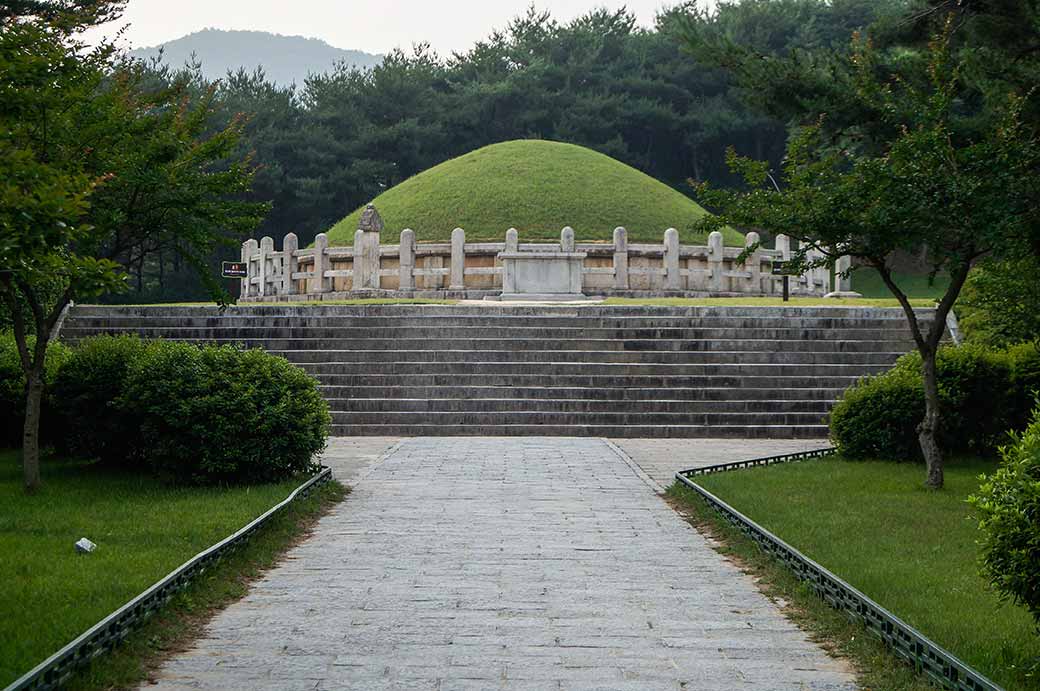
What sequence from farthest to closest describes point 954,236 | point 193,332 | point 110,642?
point 193,332
point 954,236
point 110,642

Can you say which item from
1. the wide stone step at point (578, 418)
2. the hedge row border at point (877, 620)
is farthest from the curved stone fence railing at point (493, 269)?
the hedge row border at point (877, 620)

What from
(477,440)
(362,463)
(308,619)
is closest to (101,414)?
(362,463)

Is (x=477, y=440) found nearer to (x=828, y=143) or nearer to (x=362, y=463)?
(x=362, y=463)

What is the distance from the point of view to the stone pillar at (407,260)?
30.6 m

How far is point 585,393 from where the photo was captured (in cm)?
1680

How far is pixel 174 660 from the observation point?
4.68 metres

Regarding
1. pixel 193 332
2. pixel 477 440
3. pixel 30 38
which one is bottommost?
pixel 477 440

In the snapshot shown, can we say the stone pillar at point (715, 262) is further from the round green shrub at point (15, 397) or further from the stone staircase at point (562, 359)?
the round green shrub at point (15, 397)

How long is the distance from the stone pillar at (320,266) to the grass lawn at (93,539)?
69.0 ft

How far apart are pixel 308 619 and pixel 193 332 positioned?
1445 centimetres

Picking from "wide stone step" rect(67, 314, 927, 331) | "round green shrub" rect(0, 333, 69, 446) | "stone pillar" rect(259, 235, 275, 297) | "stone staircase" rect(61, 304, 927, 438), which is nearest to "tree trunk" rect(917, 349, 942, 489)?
"stone staircase" rect(61, 304, 927, 438)

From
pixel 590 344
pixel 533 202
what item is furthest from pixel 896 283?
pixel 590 344

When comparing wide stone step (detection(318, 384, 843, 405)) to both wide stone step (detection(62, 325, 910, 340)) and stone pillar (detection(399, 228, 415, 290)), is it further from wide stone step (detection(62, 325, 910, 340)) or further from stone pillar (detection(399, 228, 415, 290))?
stone pillar (detection(399, 228, 415, 290))

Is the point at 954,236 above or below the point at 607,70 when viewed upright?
below
